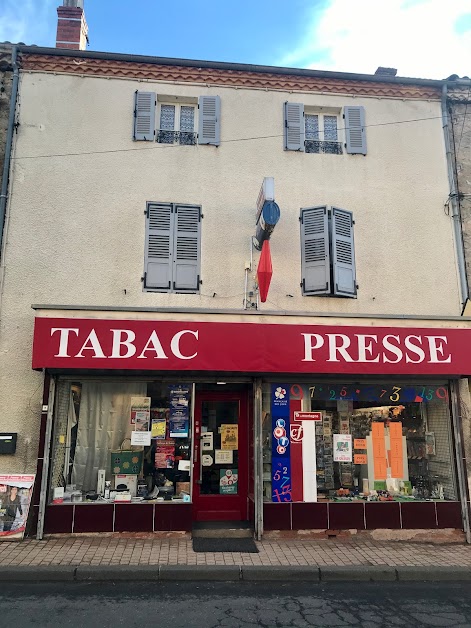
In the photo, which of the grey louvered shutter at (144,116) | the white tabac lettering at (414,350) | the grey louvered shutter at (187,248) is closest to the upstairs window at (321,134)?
the grey louvered shutter at (187,248)

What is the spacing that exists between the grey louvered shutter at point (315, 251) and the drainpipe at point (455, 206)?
254cm

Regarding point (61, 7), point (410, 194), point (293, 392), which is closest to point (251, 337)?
point (293, 392)

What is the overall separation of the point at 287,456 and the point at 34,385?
4.28 m

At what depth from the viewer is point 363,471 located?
8430mm

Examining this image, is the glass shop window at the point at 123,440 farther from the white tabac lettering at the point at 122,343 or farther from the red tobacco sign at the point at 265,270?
the red tobacco sign at the point at 265,270

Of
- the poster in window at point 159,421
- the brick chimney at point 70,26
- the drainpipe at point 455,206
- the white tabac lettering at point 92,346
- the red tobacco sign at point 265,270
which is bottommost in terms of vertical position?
the poster in window at point 159,421

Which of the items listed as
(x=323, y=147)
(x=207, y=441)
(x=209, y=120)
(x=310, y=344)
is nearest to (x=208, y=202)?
(x=209, y=120)

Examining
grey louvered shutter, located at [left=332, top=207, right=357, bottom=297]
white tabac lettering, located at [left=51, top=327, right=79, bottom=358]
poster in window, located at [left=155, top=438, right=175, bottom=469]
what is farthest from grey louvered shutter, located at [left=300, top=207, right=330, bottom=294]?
white tabac lettering, located at [left=51, top=327, right=79, bottom=358]

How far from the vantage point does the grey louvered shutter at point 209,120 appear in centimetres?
920

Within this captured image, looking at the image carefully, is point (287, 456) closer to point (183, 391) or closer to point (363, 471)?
point (363, 471)

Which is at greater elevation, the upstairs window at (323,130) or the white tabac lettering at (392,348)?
the upstairs window at (323,130)

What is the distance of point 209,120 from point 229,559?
7454mm

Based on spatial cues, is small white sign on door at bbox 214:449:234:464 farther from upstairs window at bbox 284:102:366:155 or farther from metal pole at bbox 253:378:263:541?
upstairs window at bbox 284:102:366:155

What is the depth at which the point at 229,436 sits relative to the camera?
865 centimetres
